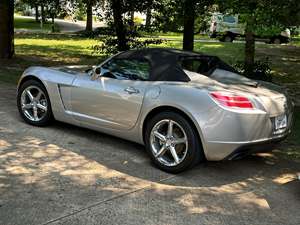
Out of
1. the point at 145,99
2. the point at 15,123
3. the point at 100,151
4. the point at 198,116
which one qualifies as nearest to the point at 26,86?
the point at 15,123

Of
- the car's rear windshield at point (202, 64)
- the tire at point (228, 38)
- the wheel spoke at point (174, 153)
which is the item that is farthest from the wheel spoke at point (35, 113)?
the tire at point (228, 38)

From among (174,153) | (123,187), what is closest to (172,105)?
(174,153)

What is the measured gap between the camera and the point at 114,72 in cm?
615

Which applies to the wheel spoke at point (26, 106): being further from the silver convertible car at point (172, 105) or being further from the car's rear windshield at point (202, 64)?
the car's rear windshield at point (202, 64)

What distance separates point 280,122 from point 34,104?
11.2 ft

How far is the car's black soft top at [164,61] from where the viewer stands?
5.61 metres

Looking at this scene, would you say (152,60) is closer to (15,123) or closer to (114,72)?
(114,72)

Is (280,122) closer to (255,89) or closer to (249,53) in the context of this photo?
(255,89)

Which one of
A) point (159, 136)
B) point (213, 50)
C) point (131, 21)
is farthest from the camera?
point (213, 50)

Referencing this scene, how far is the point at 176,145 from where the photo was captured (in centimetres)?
533

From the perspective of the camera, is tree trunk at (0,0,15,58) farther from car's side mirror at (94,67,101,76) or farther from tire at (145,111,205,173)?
tire at (145,111,205,173)

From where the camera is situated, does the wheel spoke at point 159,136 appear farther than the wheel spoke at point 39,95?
No

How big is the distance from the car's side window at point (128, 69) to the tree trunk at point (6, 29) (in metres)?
8.66

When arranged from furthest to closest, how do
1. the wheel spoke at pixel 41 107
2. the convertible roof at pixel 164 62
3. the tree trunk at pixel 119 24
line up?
the tree trunk at pixel 119 24
the wheel spoke at pixel 41 107
the convertible roof at pixel 164 62
